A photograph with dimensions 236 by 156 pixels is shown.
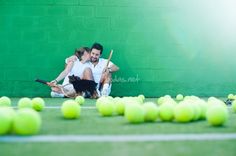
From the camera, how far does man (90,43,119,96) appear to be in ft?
26.6

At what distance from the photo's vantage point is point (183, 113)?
3.21 meters

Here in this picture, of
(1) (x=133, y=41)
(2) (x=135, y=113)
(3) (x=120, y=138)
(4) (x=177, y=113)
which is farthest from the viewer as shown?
(1) (x=133, y=41)

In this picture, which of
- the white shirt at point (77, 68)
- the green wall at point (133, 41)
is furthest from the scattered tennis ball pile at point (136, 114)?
the green wall at point (133, 41)

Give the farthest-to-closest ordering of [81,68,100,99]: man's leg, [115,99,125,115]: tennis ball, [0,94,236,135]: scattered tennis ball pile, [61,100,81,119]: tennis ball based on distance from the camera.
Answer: [81,68,100,99]: man's leg
[115,99,125,115]: tennis ball
[61,100,81,119]: tennis ball
[0,94,236,135]: scattered tennis ball pile

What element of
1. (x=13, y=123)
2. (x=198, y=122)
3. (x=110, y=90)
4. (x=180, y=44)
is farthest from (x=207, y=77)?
(x=13, y=123)

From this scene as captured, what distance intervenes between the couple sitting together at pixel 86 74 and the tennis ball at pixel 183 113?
4.64 meters

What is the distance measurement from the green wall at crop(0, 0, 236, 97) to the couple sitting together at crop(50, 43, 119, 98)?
9.6 inches

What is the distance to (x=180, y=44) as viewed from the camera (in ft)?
28.0

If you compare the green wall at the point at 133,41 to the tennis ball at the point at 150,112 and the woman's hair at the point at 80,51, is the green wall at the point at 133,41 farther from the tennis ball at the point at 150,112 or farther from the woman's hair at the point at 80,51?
the tennis ball at the point at 150,112

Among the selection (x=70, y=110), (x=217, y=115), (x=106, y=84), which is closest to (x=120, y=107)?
(x=70, y=110)

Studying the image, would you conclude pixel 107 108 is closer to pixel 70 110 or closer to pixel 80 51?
pixel 70 110

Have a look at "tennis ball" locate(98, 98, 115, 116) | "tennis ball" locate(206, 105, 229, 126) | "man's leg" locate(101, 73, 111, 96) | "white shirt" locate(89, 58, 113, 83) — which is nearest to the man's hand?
"white shirt" locate(89, 58, 113, 83)

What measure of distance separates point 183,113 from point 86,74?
497cm

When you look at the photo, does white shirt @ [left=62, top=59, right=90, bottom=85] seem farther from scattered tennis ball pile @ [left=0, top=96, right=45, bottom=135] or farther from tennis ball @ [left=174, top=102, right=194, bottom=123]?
scattered tennis ball pile @ [left=0, top=96, right=45, bottom=135]
